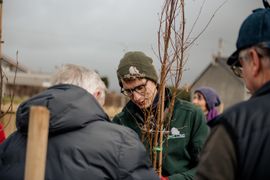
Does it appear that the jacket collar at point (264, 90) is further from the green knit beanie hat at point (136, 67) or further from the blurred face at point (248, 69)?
the green knit beanie hat at point (136, 67)

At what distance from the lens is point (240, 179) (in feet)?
4.72

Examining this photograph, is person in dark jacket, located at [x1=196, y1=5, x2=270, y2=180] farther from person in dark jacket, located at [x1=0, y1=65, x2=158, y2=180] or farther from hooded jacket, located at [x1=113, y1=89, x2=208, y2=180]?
hooded jacket, located at [x1=113, y1=89, x2=208, y2=180]

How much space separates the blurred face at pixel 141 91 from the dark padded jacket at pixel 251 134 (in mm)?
1545

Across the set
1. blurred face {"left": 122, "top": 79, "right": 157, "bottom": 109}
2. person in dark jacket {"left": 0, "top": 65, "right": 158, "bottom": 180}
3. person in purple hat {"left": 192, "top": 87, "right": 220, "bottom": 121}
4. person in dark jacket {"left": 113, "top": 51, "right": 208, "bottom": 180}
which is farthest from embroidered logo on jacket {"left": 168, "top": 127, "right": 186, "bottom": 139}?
person in purple hat {"left": 192, "top": 87, "right": 220, "bottom": 121}

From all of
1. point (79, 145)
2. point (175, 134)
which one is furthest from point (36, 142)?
point (175, 134)

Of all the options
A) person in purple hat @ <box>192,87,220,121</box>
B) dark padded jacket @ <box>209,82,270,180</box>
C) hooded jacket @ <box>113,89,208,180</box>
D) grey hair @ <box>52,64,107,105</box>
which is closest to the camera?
dark padded jacket @ <box>209,82,270,180</box>

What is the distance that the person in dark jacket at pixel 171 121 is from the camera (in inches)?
114

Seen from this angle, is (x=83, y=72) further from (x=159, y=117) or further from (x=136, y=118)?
(x=136, y=118)

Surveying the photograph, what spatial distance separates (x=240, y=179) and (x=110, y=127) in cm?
78

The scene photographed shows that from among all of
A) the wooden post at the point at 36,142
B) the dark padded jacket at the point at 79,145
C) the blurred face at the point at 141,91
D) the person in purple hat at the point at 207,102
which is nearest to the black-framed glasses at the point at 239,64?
the dark padded jacket at the point at 79,145

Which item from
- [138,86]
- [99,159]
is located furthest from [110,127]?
[138,86]

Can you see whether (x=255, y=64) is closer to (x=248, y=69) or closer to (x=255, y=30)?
(x=248, y=69)

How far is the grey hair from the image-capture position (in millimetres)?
2178

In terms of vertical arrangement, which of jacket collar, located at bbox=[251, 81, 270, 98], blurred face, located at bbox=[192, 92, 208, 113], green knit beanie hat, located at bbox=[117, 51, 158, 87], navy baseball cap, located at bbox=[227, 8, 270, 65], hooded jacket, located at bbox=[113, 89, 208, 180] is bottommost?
blurred face, located at bbox=[192, 92, 208, 113]
